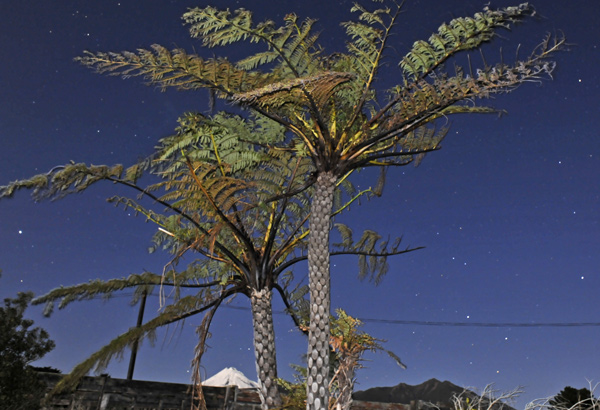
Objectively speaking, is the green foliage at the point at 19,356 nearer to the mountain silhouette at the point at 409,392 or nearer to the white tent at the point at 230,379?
the white tent at the point at 230,379

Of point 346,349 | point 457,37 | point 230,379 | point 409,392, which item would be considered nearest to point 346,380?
point 346,349

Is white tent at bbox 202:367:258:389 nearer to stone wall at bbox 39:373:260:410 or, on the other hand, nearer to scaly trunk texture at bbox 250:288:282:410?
stone wall at bbox 39:373:260:410

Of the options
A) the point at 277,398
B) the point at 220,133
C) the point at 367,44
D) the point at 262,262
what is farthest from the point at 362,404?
the point at 367,44

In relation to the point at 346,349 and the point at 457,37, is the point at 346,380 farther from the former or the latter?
the point at 457,37

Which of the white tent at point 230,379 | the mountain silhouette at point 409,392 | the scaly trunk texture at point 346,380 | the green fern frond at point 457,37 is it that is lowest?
the scaly trunk texture at point 346,380

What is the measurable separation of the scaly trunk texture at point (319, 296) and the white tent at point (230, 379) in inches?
548

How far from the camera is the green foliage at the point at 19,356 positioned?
26.6ft

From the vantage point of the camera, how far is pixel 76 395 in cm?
949

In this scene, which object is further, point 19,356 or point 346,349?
point 19,356

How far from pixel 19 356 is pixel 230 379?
11951 millimetres

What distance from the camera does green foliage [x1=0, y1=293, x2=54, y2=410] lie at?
8.12 metres

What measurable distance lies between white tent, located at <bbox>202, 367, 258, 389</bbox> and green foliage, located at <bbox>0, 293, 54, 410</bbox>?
36.4 ft

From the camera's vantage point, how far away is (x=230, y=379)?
19.6m

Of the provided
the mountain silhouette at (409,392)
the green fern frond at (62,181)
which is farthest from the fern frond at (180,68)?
the mountain silhouette at (409,392)
